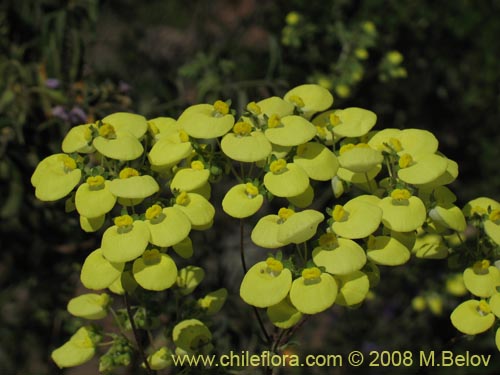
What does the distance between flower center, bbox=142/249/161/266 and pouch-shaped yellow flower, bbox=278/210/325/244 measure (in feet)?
0.54

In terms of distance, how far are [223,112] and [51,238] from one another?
98cm

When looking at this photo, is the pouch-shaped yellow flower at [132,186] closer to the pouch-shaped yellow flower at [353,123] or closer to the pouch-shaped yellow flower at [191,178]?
the pouch-shaped yellow flower at [191,178]

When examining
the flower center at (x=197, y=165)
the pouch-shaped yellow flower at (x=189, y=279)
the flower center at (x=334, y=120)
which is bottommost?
the pouch-shaped yellow flower at (x=189, y=279)

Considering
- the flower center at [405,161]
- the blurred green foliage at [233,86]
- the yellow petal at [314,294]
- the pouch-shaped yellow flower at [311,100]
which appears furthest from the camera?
the blurred green foliage at [233,86]

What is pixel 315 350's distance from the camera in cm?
220

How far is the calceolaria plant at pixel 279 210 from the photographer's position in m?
0.83

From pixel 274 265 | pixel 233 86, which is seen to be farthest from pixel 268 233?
pixel 233 86

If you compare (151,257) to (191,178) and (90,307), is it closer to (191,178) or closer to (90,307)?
(191,178)

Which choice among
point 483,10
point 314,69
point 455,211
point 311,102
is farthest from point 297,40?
point 455,211

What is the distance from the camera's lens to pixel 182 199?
880 mm

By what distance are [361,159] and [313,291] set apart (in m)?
0.19

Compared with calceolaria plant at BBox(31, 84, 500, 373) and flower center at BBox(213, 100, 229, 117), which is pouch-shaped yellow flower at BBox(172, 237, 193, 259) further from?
flower center at BBox(213, 100, 229, 117)

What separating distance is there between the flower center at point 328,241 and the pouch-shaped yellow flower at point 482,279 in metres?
0.22

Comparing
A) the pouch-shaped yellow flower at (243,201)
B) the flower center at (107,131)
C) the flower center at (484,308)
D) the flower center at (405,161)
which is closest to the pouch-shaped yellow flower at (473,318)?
the flower center at (484,308)
